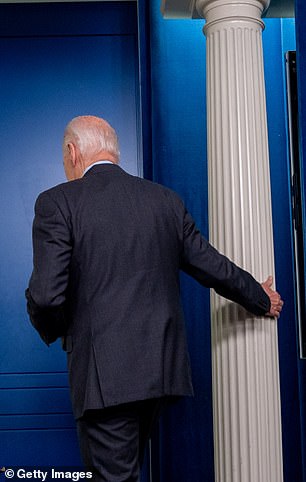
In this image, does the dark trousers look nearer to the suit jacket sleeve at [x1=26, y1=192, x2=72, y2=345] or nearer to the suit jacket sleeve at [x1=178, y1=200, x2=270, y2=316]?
the suit jacket sleeve at [x1=26, y1=192, x2=72, y2=345]

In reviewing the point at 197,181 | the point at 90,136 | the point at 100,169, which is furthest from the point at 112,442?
the point at 197,181

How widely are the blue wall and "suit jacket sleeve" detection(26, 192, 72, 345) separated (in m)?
1.49

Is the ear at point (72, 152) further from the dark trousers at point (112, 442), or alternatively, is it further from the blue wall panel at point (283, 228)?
the blue wall panel at point (283, 228)

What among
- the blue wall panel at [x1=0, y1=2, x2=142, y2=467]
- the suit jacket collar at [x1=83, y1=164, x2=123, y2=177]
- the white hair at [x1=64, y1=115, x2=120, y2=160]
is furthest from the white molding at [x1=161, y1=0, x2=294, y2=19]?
the blue wall panel at [x1=0, y1=2, x2=142, y2=467]

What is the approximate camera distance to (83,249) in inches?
92.3

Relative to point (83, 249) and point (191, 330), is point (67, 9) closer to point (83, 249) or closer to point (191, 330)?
point (191, 330)

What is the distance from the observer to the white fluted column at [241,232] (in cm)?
274

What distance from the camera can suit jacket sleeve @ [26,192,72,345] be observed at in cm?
226

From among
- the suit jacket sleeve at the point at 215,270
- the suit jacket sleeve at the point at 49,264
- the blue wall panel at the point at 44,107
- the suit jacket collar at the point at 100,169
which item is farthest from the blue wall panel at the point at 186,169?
the suit jacket sleeve at the point at 49,264

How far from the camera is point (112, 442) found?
237 cm

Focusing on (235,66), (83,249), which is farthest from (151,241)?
(235,66)

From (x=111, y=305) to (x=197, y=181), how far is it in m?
1.56

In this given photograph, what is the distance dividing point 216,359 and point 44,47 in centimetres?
227

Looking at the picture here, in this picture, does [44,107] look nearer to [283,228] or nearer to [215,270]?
[283,228]
